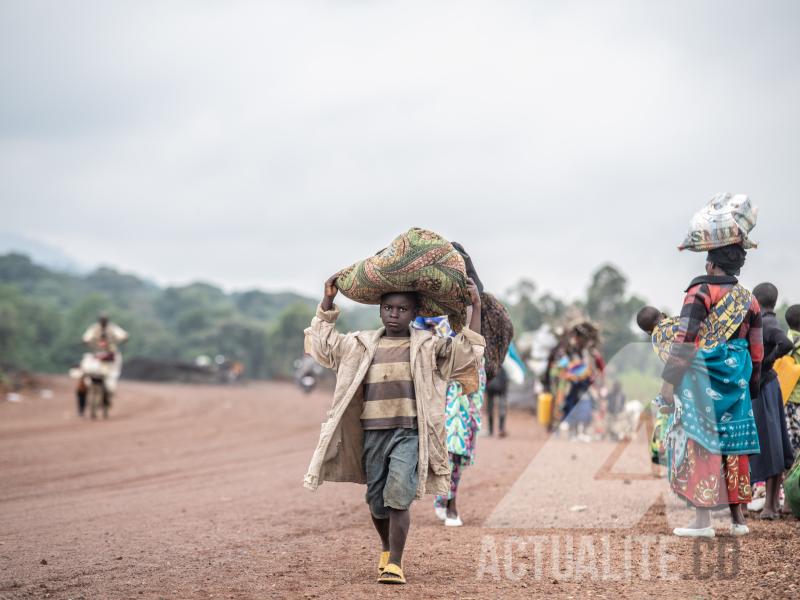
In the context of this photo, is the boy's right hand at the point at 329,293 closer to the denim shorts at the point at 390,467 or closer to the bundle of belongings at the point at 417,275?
the bundle of belongings at the point at 417,275

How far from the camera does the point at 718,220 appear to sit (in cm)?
683

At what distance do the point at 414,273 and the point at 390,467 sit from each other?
1230 mm

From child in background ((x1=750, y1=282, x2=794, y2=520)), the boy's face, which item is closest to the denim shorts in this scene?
the boy's face

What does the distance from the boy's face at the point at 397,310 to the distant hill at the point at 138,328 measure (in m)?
34.5

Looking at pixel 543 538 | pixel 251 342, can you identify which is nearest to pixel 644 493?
pixel 543 538

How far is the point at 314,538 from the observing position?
7434 millimetres

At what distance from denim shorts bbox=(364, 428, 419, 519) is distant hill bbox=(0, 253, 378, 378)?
3444 cm

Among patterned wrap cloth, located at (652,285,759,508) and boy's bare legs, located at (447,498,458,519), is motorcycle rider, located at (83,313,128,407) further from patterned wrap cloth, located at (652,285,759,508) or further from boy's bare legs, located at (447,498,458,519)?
patterned wrap cloth, located at (652,285,759,508)

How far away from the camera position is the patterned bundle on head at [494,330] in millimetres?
8047

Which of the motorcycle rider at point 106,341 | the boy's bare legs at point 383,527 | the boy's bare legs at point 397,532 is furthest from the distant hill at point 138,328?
the boy's bare legs at point 397,532

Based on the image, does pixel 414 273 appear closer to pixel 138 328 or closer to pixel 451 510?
pixel 451 510

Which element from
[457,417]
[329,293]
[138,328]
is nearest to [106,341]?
[457,417]

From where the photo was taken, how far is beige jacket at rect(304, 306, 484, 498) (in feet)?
18.5

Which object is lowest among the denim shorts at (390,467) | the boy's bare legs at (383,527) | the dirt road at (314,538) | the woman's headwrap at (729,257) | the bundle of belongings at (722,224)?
the dirt road at (314,538)
